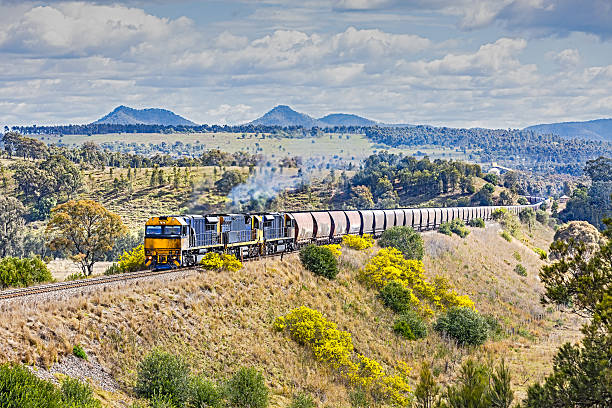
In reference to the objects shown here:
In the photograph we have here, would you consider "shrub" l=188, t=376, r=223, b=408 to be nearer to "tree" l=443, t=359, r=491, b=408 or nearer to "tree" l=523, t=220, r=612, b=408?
"tree" l=443, t=359, r=491, b=408

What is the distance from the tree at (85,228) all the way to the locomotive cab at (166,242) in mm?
21482

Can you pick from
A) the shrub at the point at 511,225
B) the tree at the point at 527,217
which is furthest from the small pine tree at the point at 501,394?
the tree at the point at 527,217

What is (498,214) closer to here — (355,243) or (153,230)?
(355,243)

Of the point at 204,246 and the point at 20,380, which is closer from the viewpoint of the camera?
the point at 20,380

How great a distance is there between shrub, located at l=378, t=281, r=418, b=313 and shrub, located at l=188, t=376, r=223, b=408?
23.5 metres

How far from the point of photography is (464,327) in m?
46.0

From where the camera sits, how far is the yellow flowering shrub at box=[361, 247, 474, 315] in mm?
49250

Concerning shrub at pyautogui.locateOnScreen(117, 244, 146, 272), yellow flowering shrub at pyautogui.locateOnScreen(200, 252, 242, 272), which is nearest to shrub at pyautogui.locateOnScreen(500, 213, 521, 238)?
yellow flowering shrub at pyautogui.locateOnScreen(200, 252, 242, 272)

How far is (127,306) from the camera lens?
28.8 m

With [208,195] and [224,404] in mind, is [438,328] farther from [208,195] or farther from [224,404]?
[208,195]

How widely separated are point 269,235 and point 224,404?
2571cm

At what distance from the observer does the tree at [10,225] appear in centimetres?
9156

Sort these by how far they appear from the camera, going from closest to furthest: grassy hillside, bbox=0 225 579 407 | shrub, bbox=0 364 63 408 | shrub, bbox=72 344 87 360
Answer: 1. shrub, bbox=0 364 63 408
2. shrub, bbox=72 344 87 360
3. grassy hillside, bbox=0 225 579 407

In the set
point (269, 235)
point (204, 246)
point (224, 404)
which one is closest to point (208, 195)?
point (269, 235)
